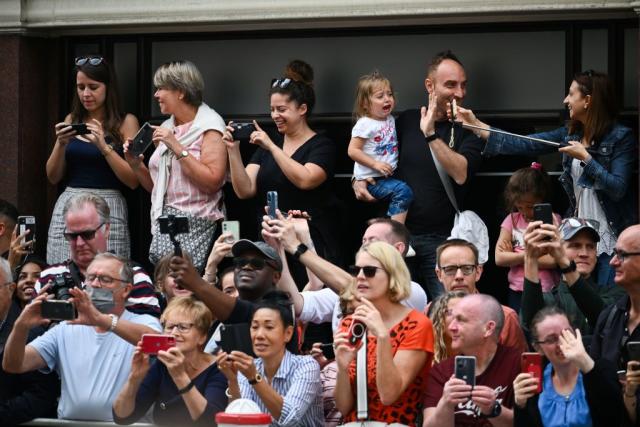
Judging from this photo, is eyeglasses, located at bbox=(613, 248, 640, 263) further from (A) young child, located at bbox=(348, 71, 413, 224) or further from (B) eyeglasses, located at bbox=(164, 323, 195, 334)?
(B) eyeglasses, located at bbox=(164, 323, 195, 334)

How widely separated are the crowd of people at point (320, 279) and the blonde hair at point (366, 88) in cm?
1

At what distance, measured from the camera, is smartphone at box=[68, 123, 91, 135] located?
43.3ft

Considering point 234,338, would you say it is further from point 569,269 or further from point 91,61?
point 91,61

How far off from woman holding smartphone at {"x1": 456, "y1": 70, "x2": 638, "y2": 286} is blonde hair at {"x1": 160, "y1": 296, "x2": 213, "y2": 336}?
8.10 feet

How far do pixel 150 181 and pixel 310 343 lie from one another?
1.90 metres

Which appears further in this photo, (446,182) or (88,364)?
(446,182)

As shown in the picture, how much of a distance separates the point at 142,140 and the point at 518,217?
9.18 feet

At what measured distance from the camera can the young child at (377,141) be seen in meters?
12.8

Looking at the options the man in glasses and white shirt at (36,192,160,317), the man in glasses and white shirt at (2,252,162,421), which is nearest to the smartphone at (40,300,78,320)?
the man in glasses and white shirt at (2,252,162,421)

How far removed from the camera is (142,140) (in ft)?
42.4

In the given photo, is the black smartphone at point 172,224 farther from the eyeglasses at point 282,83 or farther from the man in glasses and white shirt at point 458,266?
the eyeglasses at point 282,83

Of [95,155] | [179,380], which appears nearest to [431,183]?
[95,155]

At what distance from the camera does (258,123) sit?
1410 cm

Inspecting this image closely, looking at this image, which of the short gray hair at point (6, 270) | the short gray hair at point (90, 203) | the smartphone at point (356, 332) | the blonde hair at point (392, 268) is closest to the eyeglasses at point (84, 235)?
the short gray hair at point (90, 203)
